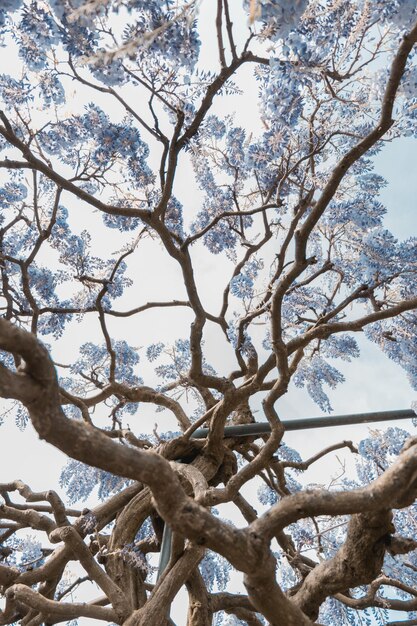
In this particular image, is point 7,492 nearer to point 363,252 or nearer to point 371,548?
point 371,548

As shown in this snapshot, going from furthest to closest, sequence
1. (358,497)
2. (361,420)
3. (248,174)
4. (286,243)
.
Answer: (248,174) < (361,420) < (286,243) < (358,497)

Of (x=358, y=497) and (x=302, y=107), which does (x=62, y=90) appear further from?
(x=358, y=497)

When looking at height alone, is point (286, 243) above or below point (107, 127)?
below

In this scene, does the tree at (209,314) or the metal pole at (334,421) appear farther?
the metal pole at (334,421)

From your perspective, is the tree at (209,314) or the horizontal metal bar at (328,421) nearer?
the tree at (209,314)

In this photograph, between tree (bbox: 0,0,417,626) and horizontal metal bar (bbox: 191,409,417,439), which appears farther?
horizontal metal bar (bbox: 191,409,417,439)

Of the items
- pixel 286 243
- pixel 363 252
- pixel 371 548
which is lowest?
pixel 371 548

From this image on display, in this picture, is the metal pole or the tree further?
the metal pole

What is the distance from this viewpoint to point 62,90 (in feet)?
14.1

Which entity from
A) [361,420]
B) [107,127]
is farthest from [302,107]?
[361,420]

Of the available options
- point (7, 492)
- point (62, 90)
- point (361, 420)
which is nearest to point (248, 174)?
point (62, 90)

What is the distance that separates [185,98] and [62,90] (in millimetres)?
1216

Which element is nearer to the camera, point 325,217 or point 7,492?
point 7,492

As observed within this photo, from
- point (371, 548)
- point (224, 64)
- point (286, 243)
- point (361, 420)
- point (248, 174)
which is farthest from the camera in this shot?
point (248, 174)
